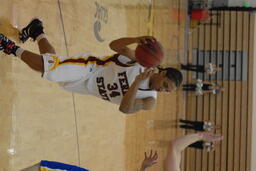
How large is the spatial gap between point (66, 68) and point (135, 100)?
2.00ft

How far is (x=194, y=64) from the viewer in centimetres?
1143

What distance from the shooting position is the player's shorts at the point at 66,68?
9.21 ft

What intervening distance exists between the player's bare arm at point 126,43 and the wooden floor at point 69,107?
3.27ft

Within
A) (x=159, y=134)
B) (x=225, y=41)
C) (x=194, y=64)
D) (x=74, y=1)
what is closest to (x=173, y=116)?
(x=159, y=134)

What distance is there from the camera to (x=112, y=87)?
2900mm

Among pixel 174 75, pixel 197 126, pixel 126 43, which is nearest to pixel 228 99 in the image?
pixel 197 126

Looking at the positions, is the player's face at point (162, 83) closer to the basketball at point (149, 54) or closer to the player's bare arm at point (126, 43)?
the basketball at point (149, 54)

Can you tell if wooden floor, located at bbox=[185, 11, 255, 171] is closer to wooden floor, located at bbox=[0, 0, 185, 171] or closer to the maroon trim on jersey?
wooden floor, located at bbox=[0, 0, 185, 171]

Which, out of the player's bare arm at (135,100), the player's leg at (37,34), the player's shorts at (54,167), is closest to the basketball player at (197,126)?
the player's bare arm at (135,100)

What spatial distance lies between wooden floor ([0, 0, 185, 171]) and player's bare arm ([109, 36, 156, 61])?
1.00 metres

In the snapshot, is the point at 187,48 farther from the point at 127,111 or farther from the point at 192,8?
the point at 127,111

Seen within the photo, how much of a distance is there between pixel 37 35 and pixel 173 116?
6.90 meters

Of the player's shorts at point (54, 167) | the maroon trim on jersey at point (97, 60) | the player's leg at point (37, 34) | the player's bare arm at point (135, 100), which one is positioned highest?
the player's leg at point (37, 34)

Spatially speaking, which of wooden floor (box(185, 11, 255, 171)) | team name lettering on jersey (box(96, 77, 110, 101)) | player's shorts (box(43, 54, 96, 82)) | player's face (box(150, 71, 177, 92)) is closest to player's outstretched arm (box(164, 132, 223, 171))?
player's face (box(150, 71, 177, 92))
